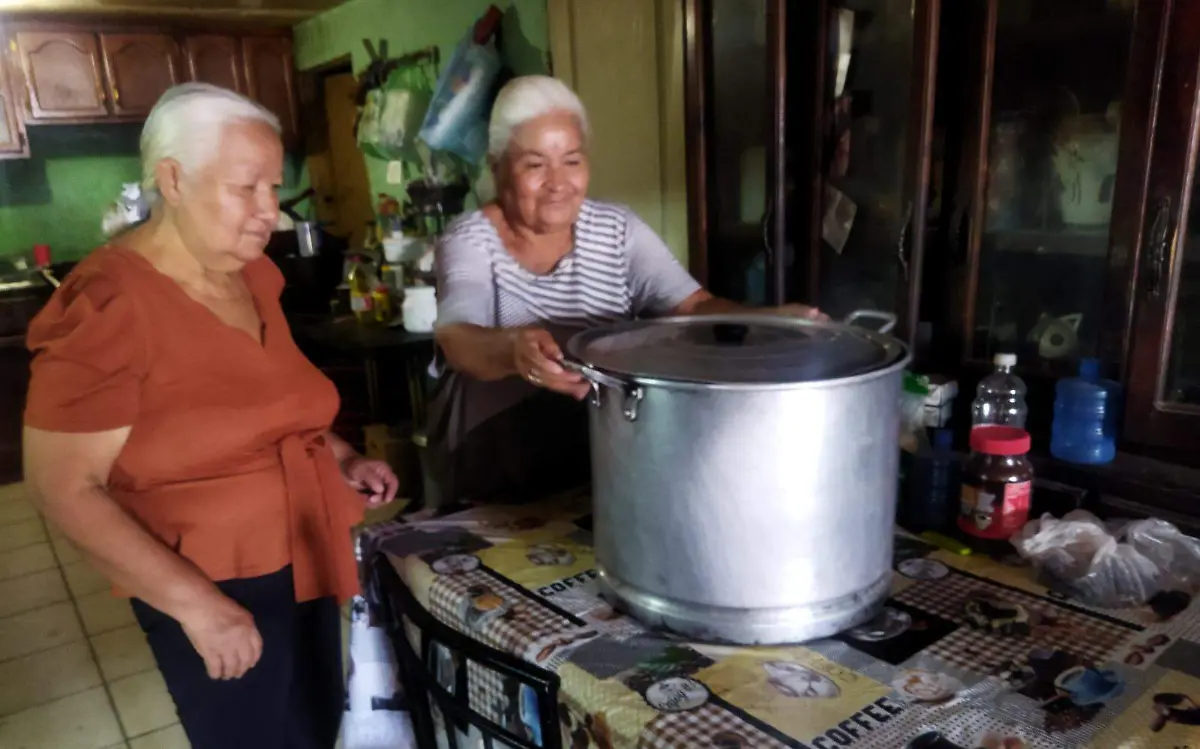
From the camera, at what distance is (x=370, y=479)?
1.33 metres

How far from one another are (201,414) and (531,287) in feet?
1.71

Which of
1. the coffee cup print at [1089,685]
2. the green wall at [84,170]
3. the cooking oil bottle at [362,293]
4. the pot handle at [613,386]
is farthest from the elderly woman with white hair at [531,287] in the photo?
the green wall at [84,170]

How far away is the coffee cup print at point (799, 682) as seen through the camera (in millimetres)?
828

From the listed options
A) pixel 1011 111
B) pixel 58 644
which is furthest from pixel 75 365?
pixel 58 644

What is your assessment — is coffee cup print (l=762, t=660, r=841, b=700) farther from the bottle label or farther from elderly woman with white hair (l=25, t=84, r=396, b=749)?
elderly woman with white hair (l=25, t=84, r=396, b=749)

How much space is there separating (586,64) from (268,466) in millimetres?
1398

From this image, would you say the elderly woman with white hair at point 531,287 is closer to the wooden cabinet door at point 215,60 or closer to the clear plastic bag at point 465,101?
the clear plastic bag at point 465,101

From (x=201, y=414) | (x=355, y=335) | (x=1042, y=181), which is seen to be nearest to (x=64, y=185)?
(x=355, y=335)

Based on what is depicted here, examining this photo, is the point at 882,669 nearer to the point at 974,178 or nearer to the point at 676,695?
the point at 676,695

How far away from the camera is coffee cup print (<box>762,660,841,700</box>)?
83 centimetres

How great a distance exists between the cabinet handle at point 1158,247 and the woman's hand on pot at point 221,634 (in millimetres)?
1263

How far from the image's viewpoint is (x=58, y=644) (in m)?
2.47

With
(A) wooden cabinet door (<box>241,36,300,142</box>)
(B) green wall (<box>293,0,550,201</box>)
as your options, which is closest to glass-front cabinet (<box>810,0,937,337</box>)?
(B) green wall (<box>293,0,550,201</box>)

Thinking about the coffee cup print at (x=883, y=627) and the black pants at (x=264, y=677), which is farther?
the black pants at (x=264, y=677)
